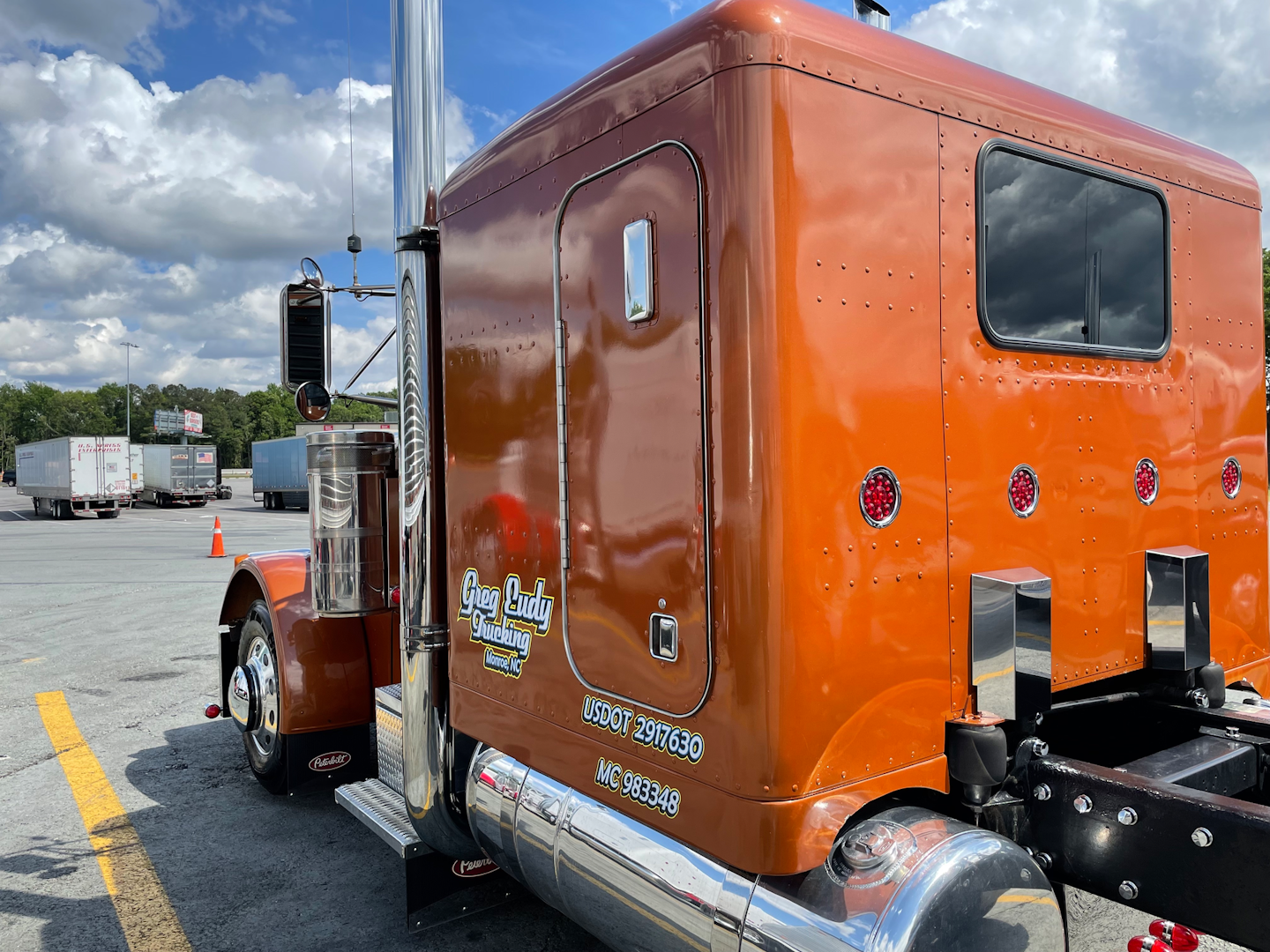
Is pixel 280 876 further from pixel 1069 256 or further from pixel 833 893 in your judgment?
pixel 1069 256

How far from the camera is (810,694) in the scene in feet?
6.45

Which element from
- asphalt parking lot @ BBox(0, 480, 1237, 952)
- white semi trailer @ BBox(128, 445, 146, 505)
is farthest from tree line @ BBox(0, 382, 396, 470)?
asphalt parking lot @ BBox(0, 480, 1237, 952)

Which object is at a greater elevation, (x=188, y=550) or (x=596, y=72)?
(x=596, y=72)

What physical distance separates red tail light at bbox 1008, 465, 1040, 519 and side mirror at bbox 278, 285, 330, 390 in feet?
9.21

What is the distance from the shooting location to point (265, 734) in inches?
186

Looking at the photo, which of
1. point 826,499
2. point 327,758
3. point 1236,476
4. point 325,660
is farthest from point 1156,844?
point 327,758

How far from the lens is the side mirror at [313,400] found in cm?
379

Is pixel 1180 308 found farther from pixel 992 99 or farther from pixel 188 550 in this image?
pixel 188 550

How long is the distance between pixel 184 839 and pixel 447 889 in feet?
6.09

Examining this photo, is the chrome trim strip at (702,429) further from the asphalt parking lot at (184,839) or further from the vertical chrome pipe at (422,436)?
the asphalt parking lot at (184,839)

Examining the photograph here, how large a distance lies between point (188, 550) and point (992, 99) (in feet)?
63.2

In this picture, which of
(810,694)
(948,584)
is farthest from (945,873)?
(948,584)

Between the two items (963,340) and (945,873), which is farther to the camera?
(963,340)

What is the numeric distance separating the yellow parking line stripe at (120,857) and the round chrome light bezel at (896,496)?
122 inches
